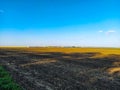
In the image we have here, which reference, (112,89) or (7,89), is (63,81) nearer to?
(112,89)

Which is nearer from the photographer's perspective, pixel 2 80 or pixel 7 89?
pixel 7 89

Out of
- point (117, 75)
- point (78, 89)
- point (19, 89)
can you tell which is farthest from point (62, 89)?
point (117, 75)

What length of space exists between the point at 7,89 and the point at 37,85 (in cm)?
243

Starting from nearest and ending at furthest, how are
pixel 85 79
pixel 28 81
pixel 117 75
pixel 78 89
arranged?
pixel 78 89 < pixel 28 81 < pixel 85 79 < pixel 117 75

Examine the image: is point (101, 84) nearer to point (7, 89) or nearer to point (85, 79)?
point (85, 79)


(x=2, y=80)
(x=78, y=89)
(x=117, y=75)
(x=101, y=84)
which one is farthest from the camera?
(x=117, y=75)

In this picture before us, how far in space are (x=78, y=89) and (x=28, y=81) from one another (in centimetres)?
334

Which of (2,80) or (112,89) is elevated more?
(2,80)

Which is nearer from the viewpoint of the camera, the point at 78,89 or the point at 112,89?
the point at 78,89

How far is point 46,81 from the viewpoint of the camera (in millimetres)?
13117

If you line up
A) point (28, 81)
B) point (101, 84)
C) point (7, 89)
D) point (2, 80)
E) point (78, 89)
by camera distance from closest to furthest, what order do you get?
point (7, 89) → point (2, 80) → point (78, 89) → point (28, 81) → point (101, 84)

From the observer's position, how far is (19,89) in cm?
993

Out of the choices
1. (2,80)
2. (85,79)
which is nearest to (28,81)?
(2,80)

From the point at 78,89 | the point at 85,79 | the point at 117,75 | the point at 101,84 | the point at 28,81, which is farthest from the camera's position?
the point at 117,75
